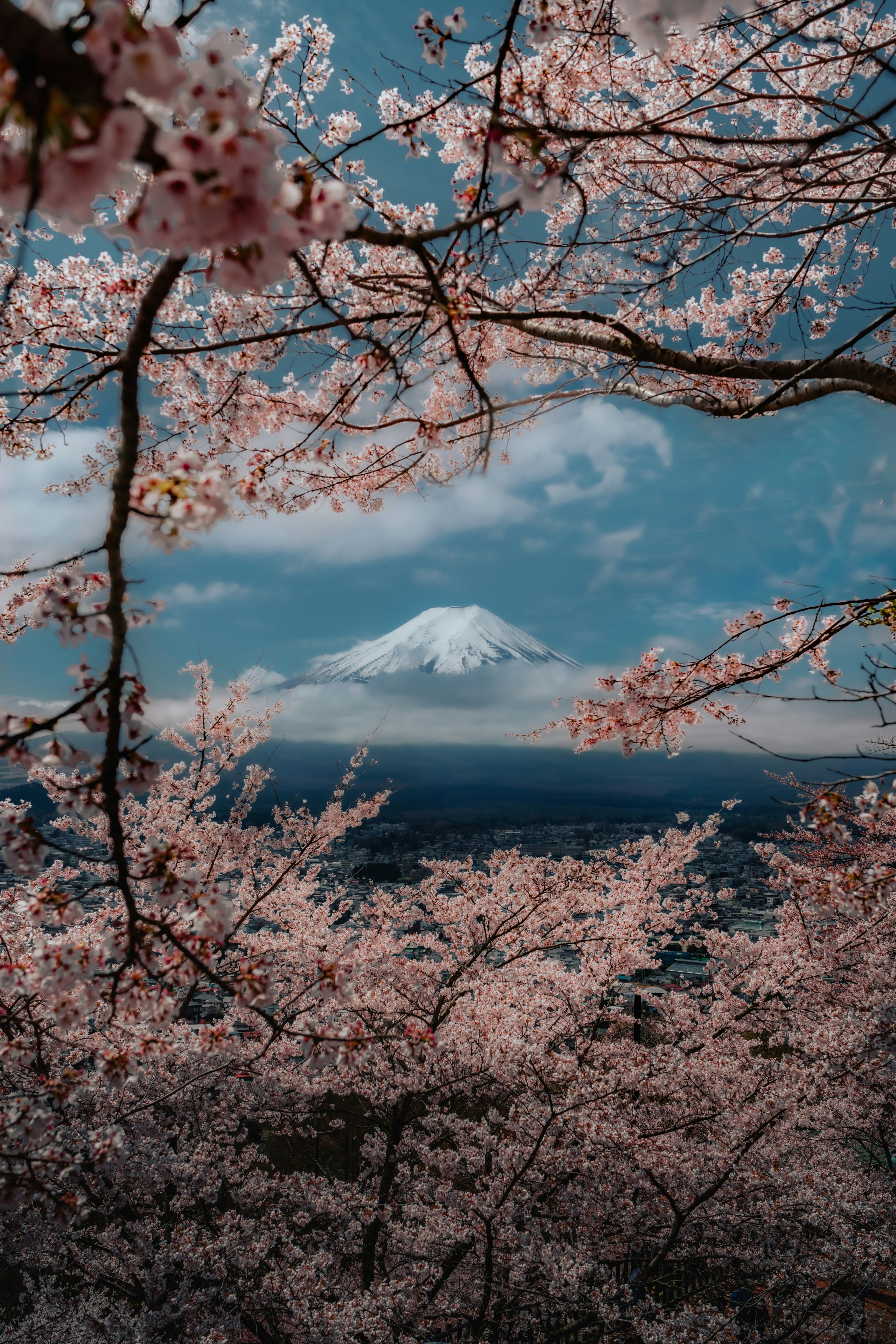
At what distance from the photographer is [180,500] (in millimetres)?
1175

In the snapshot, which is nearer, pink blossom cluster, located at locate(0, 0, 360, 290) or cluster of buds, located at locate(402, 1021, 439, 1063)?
pink blossom cluster, located at locate(0, 0, 360, 290)

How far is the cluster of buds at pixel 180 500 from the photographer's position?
116 cm

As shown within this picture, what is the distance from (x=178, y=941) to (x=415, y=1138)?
5367mm

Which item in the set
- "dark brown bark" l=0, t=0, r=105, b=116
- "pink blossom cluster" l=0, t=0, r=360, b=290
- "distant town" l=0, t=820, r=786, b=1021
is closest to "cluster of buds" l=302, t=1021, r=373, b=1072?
"distant town" l=0, t=820, r=786, b=1021

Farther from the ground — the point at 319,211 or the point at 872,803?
the point at 319,211

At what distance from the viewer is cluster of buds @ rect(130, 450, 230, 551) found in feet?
3.82

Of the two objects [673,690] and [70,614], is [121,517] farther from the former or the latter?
[673,690]

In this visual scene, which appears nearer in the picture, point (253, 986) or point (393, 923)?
point (253, 986)

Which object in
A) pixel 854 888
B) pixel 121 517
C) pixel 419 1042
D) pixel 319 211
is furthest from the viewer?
pixel 419 1042

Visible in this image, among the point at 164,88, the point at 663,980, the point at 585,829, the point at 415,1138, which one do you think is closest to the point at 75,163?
the point at 164,88

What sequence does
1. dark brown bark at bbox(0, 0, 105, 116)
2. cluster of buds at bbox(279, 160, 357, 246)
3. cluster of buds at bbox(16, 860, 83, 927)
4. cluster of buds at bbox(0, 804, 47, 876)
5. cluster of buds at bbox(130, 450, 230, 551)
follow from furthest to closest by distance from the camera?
cluster of buds at bbox(16, 860, 83, 927) → cluster of buds at bbox(0, 804, 47, 876) → cluster of buds at bbox(130, 450, 230, 551) → cluster of buds at bbox(279, 160, 357, 246) → dark brown bark at bbox(0, 0, 105, 116)

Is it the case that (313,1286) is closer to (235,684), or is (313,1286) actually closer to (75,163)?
(235,684)

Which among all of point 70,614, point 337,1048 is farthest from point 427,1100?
point 70,614

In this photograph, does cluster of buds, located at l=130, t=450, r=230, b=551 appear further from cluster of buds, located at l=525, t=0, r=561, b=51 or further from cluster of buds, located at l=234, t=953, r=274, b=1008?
cluster of buds, located at l=525, t=0, r=561, b=51
